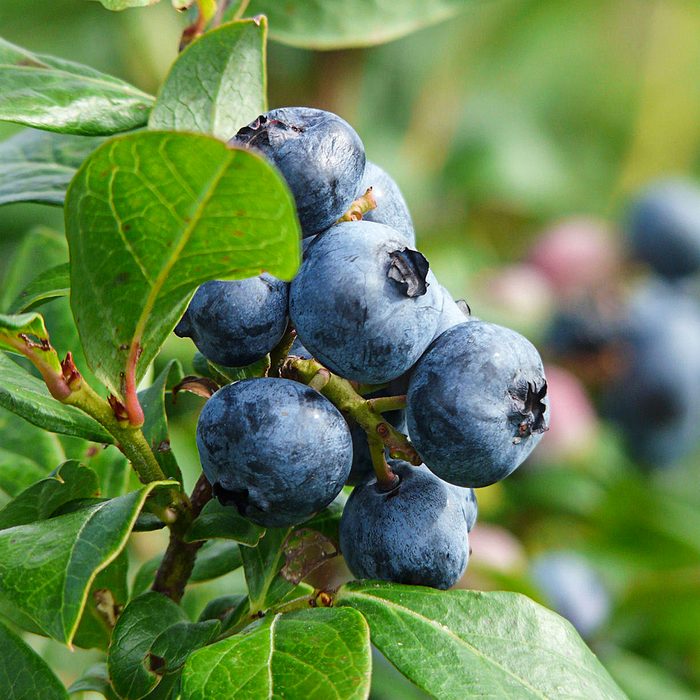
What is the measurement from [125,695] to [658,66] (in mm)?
3719

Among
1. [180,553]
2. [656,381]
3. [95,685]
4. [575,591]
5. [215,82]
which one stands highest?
[215,82]

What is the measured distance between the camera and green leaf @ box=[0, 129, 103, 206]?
93cm

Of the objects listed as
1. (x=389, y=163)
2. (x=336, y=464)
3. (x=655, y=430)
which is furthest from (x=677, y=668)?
(x=389, y=163)

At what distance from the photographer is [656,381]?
2523 mm

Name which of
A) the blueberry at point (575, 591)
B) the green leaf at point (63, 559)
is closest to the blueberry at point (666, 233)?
the blueberry at point (575, 591)

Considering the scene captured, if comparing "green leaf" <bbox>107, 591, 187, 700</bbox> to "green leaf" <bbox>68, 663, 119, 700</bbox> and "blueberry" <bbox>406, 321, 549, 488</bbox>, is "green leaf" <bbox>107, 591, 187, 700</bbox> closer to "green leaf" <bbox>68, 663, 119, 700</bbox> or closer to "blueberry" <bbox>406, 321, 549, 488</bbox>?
"green leaf" <bbox>68, 663, 119, 700</bbox>

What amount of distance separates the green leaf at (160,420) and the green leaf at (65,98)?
0.22m

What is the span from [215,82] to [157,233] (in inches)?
8.2

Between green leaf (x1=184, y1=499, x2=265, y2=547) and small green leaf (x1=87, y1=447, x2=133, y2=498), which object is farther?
small green leaf (x1=87, y1=447, x2=133, y2=498)

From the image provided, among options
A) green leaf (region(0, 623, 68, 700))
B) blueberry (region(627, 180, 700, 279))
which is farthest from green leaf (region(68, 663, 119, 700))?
blueberry (region(627, 180, 700, 279))

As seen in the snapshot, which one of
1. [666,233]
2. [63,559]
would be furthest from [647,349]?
[63,559]

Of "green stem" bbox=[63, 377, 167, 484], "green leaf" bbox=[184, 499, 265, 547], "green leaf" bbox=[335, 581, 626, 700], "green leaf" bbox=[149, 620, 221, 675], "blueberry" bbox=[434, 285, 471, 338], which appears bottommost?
"green leaf" bbox=[149, 620, 221, 675]

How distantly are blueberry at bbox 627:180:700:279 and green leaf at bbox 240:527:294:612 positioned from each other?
2.22 m

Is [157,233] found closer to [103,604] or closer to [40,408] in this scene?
[40,408]
